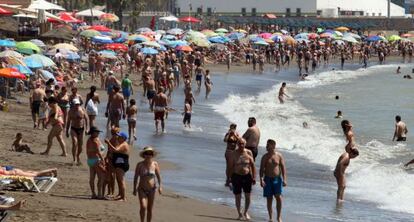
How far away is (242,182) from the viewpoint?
12672 millimetres

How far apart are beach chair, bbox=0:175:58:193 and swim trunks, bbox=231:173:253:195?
2645mm

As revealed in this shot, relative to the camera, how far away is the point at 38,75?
86.0 ft

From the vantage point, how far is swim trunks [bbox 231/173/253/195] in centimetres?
1265

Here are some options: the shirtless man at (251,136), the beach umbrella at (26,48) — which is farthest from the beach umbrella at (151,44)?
Result: the shirtless man at (251,136)

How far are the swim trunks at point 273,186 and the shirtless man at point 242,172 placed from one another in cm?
20

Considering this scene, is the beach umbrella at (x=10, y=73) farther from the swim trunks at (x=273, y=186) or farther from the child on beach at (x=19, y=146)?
the swim trunks at (x=273, y=186)

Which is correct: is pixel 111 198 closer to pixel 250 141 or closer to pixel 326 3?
pixel 250 141

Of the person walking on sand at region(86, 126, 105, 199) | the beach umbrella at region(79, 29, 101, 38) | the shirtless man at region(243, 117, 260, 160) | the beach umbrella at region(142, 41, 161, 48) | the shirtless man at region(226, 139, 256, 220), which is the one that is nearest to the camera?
the shirtless man at region(226, 139, 256, 220)

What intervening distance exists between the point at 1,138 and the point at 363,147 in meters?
9.73

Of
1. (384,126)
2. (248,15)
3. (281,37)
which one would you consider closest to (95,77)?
(384,126)

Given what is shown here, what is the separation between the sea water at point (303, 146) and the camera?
14.8m

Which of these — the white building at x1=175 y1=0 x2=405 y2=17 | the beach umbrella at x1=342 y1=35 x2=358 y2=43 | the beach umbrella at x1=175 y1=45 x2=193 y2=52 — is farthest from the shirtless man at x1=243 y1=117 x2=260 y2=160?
the white building at x1=175 y1=0 x2=405 y2=17

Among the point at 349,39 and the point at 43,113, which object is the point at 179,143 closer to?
the point at 43,113

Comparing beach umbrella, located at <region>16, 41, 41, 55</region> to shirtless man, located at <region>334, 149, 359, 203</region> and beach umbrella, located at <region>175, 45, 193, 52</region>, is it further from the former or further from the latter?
beach umbrella, located at <region>175, 45, 193, 52</region>
